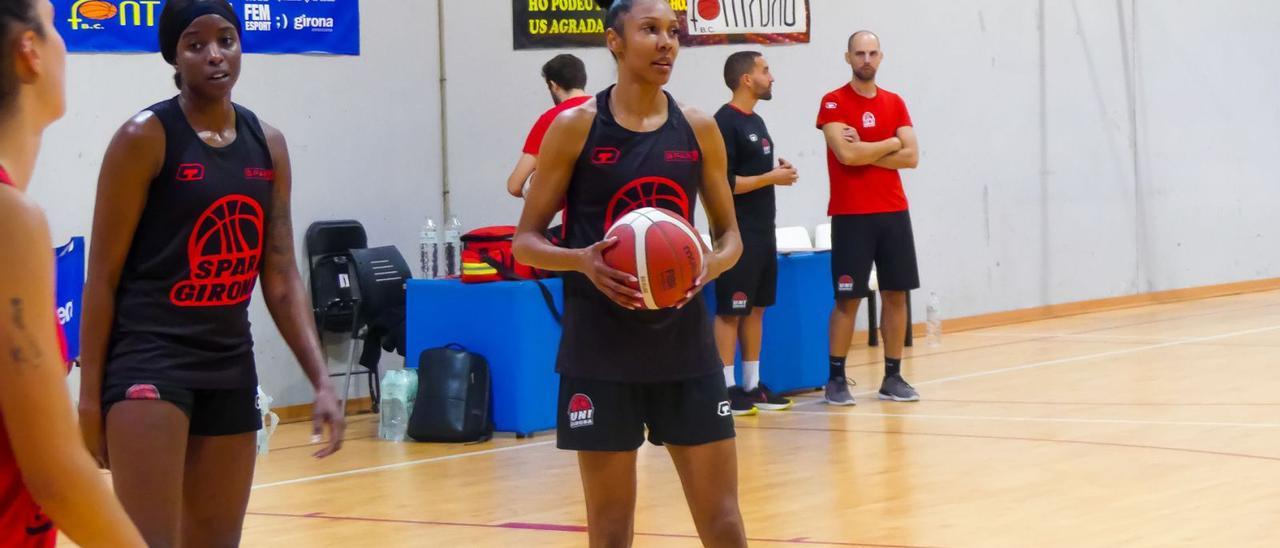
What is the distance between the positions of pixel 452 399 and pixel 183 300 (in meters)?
4.91

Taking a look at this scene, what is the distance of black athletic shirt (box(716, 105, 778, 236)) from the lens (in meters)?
8.89

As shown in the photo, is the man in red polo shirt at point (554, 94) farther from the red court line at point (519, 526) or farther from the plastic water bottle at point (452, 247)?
the red court line at point (519, 526)

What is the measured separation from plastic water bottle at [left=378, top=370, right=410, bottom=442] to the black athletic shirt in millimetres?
2033

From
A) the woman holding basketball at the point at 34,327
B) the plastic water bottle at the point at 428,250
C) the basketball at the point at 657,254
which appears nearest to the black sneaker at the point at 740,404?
the plastic water bottle at the point at 428,250

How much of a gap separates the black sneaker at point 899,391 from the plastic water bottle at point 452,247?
260 cm

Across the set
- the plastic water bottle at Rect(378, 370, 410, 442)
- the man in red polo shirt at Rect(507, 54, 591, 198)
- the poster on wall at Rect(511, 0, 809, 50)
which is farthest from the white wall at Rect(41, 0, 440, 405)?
the man in red polo shirt at Rect(507, 54, 591, 198)

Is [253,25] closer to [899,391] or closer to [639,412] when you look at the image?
[899,391]

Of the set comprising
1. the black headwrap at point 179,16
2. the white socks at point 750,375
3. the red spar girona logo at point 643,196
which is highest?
the black headwrap at point 179,16

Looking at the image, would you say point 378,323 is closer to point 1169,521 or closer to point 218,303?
Result: point 1169,521

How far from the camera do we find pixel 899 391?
9305 mm

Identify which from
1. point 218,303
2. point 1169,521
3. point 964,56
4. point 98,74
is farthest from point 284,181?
point 964,56

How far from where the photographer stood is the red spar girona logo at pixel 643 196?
12.8ft

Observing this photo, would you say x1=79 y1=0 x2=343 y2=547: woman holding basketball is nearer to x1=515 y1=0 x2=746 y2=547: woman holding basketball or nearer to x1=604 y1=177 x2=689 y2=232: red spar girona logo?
x1=515 y1=0 x2=746 y2=547: woman holding basketball

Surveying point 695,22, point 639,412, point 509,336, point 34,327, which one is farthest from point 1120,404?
point 34,327
